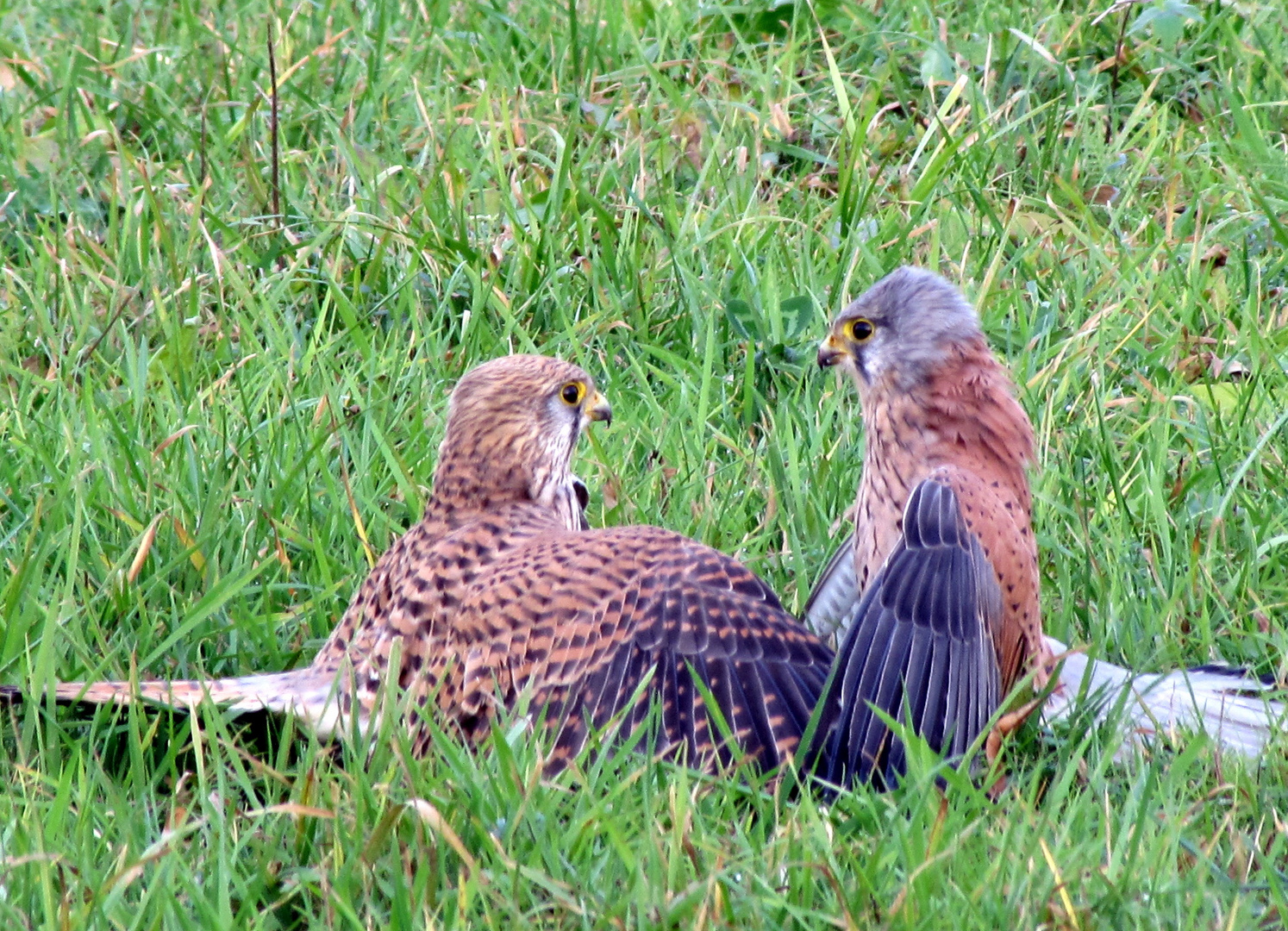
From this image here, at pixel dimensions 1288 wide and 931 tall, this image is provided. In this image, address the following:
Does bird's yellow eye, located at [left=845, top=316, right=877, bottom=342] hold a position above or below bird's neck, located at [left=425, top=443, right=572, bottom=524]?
above

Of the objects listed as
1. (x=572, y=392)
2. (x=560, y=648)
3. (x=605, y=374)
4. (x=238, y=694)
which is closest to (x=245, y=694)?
(x=238, y=694)

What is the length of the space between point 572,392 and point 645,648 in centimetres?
82

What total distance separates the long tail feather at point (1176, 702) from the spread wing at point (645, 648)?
21.1 inches

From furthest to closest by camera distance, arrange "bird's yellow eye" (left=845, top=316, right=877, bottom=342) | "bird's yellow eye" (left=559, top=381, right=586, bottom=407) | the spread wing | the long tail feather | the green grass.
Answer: "bird's yellow eye" (left=845, top=316, right=877, bottom=342) → "bird's yellow eye" (left=559, top=381, right=586, bottom=407) → the long tail feather → the spread wing → the green grass

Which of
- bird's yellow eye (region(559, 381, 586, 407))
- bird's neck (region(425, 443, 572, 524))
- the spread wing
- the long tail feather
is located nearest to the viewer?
the spread wing

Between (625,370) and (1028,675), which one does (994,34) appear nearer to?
(625,370)

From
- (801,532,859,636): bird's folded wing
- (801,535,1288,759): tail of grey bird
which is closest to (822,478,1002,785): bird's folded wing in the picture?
(801,535,1288,759): tail of grey bird

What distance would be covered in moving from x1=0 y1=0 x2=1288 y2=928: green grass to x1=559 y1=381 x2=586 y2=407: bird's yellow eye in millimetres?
431

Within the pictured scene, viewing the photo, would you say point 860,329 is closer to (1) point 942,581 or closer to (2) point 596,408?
(2) point 596,408

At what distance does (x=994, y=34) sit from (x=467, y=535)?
321 cm

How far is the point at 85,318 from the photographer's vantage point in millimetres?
4988

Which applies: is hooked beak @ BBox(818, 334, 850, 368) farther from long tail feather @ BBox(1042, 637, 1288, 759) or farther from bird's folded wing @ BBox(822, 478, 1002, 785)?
long tail feather @ BBox(1042, 637, 1288, 759)

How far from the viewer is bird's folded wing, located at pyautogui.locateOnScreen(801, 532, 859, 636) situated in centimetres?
404

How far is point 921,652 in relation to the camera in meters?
3.52
